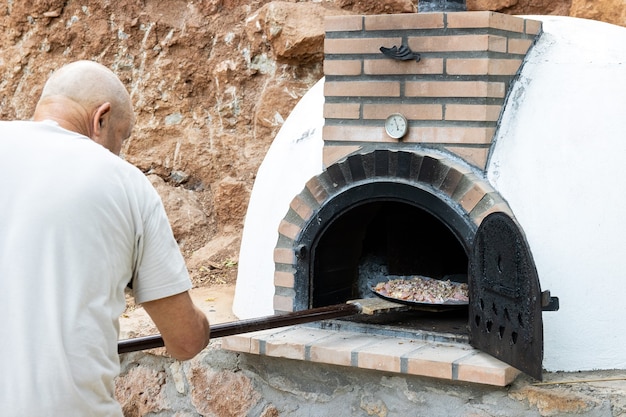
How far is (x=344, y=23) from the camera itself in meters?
3.61

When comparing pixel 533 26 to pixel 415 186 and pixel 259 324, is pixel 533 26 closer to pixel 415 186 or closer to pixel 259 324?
pixel 415 186

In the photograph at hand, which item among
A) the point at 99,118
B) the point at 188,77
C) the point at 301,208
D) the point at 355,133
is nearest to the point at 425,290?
the point at 301,208

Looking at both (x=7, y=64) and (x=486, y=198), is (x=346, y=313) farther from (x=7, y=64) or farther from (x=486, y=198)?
(x=7, y=64)

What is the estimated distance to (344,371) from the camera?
134 inches

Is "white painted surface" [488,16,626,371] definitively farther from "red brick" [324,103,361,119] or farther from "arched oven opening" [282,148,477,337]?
"red brick" [324,103,361,119]

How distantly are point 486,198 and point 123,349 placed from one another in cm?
150

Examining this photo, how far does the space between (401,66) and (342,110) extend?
0.32 m

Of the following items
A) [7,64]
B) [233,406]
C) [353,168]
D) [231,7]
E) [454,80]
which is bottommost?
[233,406]

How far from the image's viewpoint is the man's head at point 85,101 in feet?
6.88

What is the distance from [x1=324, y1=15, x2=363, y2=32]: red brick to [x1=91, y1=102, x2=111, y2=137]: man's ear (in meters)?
1.67

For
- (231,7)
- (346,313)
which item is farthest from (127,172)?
(231,7)

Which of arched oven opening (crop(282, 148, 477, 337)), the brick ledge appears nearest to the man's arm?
the brick ledge

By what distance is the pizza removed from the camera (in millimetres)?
3637

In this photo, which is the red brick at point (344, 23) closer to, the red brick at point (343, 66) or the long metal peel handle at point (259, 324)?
the red brick at point (343, 66)
